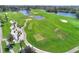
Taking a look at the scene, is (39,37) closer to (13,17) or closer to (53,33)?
(53,33)

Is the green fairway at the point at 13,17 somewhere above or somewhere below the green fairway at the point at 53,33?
above

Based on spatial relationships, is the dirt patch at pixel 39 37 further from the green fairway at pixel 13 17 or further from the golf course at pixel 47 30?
the green fairway at pixel 13 17

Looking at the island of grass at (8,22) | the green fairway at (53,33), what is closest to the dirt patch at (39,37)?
the green fairway at (53,33)

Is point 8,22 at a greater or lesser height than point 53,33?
greater

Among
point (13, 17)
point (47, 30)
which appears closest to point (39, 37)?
point (47, 30)

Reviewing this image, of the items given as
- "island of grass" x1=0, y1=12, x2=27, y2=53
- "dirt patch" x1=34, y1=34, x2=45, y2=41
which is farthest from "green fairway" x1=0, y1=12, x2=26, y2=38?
"dirt patch" x1=34, y1=34, x2=45, y2=41

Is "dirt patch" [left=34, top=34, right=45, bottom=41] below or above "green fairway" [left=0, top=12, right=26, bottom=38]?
below

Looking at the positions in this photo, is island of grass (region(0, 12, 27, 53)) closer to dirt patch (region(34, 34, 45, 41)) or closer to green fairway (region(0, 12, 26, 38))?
green fairway (region(0, 12, 26, 38))

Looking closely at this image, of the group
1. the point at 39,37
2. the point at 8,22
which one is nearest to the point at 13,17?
the point at 8,22
